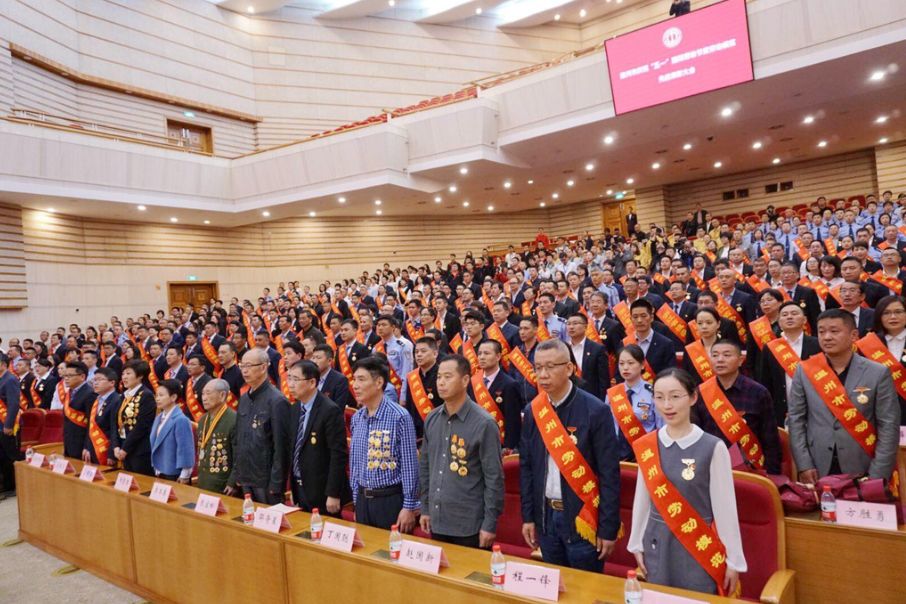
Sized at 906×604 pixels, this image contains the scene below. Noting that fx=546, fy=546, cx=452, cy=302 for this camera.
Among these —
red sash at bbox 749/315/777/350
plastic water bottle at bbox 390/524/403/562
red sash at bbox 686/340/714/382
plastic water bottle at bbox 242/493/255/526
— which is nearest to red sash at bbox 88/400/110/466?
plastic water bottle at bbox 242/493/255/526

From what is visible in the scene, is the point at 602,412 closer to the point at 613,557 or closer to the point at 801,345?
the point at 613,557

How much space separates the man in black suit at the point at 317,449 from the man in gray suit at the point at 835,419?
2.15 m

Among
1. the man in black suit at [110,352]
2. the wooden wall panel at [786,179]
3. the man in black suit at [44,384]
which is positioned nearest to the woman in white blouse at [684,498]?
the man in black suit at [44,384]

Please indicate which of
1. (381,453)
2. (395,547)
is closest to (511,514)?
(381,453)

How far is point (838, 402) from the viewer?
2.38m

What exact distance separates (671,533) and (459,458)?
868 millimetres

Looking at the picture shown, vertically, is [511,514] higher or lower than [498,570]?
lower

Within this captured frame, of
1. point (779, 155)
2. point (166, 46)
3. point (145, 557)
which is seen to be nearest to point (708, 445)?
point (145, 557)

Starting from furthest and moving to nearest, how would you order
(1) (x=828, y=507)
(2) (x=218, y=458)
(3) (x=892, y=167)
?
(3) (x=892, y=167), (2) (x=218, y=458), (1) (x=828, y=507)

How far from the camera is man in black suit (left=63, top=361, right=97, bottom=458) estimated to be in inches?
172

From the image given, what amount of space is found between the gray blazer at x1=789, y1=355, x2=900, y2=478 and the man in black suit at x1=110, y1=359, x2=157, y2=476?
157 inches

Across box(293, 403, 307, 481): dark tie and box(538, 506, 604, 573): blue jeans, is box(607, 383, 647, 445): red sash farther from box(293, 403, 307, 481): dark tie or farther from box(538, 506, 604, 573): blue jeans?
box(293, 403, 307, 481): dark tie

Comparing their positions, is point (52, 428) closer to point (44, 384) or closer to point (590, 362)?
point (44, 384)

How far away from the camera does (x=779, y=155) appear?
46.2 ft
